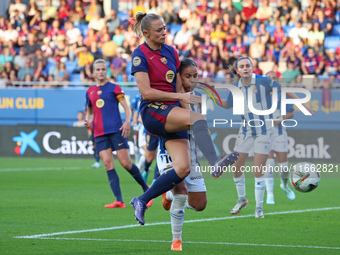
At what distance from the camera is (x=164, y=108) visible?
644 centimetres

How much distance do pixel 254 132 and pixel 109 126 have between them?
236 centimetres

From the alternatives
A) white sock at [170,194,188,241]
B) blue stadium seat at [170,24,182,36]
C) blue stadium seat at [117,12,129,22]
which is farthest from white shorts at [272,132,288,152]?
blue stadium seat at [117,12,129,22]

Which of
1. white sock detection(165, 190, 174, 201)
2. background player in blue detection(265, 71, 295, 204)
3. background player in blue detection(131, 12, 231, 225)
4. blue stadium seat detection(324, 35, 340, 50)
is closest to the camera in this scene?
background player in blue detection(131, 12, 231, 225)

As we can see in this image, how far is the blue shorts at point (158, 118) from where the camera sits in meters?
6.41

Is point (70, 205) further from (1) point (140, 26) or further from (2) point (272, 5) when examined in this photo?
(2) point (272, 5)

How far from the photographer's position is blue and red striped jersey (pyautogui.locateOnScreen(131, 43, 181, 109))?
6.50 metres

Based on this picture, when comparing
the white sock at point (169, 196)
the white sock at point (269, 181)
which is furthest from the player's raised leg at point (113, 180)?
the white sock at point (169, 196)

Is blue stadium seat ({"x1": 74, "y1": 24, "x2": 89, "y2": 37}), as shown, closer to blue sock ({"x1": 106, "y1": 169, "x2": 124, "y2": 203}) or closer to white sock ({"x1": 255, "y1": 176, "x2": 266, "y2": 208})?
blue sock ({"x1": 106, "y1": 169, "x2": 124, "y2": 203})

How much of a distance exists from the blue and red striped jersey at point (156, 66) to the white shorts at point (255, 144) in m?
3.28

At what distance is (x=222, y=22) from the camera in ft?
76.7

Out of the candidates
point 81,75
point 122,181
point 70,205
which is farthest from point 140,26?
point 81,75

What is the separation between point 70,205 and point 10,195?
1890 mm

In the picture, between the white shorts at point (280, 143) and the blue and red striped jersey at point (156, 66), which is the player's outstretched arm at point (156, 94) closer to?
the blue and red striped jersey at point (156, 66)

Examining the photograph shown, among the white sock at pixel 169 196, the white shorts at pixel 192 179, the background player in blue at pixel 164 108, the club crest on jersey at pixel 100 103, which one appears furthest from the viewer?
the club crest on jersey at pixel 100 103
